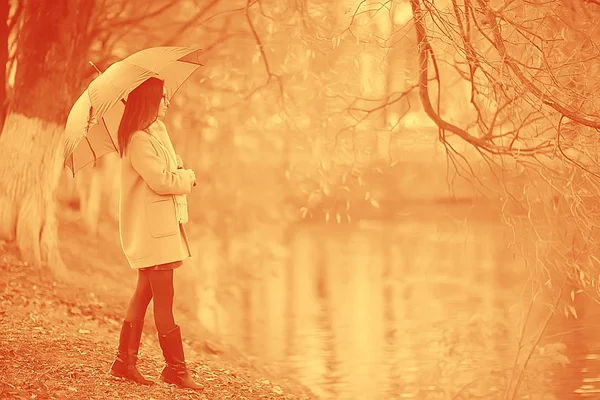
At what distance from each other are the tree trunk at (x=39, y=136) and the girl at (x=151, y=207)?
4.60m

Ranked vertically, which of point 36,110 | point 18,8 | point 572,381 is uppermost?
point 18,8

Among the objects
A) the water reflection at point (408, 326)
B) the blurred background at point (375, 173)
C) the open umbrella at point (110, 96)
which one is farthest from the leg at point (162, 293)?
the water reflection at point (408, 326)

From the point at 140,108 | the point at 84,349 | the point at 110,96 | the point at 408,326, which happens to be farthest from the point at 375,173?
the point at 110,96

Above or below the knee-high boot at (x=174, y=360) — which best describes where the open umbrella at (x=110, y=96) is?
above

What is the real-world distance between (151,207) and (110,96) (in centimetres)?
63

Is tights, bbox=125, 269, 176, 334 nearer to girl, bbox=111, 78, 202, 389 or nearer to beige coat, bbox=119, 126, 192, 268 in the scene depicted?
girl, bbox=111, 78, 202, 389

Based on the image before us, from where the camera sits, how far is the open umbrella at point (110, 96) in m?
5.46

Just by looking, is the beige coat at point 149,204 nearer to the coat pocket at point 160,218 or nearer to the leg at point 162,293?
the coat pocket at point 160,218

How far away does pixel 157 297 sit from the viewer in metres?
5.57

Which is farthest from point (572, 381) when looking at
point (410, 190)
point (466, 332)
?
point (410, 190)

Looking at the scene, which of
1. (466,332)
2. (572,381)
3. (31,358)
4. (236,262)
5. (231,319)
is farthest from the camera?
(236,262)

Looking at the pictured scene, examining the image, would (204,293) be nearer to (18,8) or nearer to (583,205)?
(18,8)

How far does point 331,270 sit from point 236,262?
4.92ft

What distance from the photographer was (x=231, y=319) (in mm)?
11883
